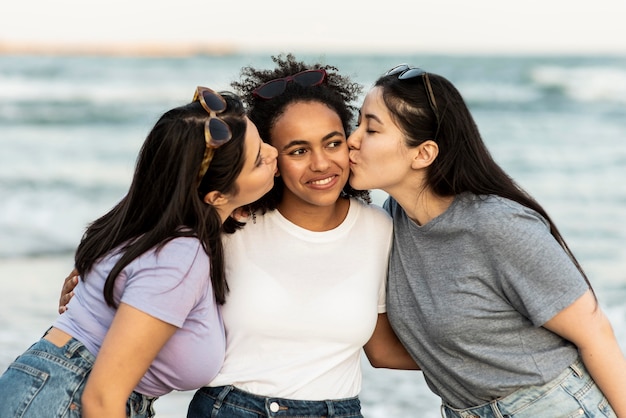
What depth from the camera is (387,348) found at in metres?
3.26

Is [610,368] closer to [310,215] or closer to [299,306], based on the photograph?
[299,306]

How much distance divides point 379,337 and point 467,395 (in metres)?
0.45

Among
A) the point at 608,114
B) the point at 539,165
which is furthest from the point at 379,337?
the point at 608,114

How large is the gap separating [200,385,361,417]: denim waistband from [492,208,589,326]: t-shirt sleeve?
0.79 meters

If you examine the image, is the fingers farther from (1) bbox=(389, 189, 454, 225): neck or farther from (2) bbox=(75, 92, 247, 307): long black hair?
(1) bbox=(389, 189, 454, 225): neck

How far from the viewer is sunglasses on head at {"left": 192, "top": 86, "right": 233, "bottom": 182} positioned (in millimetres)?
2643

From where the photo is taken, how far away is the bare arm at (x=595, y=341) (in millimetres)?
2730

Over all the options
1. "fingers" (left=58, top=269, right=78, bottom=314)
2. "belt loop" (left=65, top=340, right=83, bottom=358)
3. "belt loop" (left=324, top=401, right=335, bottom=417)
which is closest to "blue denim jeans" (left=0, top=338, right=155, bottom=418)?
"belt loop" (left=65, top=340, right=83, bottom=358)

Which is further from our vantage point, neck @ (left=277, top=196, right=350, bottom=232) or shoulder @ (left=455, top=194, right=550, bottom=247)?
neck @ (left=277, top=196, right=350, bottom=232)

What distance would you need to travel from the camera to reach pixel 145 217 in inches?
104

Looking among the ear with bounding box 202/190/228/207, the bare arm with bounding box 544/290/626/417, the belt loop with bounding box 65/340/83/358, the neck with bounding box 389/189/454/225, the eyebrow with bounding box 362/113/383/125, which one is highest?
the eyebrow with bounding box 362/113/383/125

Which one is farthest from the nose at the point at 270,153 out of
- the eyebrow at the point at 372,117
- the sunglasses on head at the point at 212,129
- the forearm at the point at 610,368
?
the forearm at the point at 610,368

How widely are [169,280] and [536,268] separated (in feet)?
3.95

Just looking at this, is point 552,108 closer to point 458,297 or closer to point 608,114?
point 608,114
